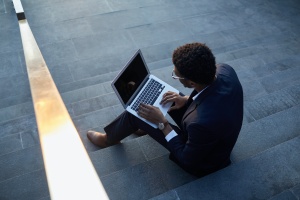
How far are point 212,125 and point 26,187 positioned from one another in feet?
5.23

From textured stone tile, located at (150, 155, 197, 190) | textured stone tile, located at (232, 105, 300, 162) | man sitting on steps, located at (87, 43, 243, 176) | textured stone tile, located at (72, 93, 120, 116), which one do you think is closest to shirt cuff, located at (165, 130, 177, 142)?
man sitting on steps, located at (87, 43, 243, 176)

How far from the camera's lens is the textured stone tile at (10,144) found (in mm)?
3108

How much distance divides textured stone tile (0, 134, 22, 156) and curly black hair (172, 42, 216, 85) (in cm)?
196

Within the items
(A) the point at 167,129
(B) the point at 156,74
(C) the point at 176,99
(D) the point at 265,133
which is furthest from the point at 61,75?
(D) the point at 265,133

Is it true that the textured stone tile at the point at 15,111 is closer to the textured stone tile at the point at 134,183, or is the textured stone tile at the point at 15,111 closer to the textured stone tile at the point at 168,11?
the textured stone tile at the point at 134,183

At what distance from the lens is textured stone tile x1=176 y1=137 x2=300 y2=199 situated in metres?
2.21

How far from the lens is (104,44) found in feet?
16.9

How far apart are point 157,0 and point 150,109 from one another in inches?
170

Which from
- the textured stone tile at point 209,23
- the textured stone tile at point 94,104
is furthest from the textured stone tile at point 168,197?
the textured stone tile at point 209,23

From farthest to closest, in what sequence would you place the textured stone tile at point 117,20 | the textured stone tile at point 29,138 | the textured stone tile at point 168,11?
the textured stone tile at point 168,11, the textured stone tile at point 117,20, the textured stone tile at point 29,138

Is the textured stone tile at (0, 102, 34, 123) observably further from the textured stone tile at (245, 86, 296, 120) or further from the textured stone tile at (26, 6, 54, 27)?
the textured stone tile at (245, 86, 296, 120)

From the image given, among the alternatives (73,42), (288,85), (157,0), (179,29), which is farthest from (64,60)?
(288,85)

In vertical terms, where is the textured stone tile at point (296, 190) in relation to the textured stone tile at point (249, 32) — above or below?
above

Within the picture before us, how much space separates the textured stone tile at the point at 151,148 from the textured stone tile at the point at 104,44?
238cm
